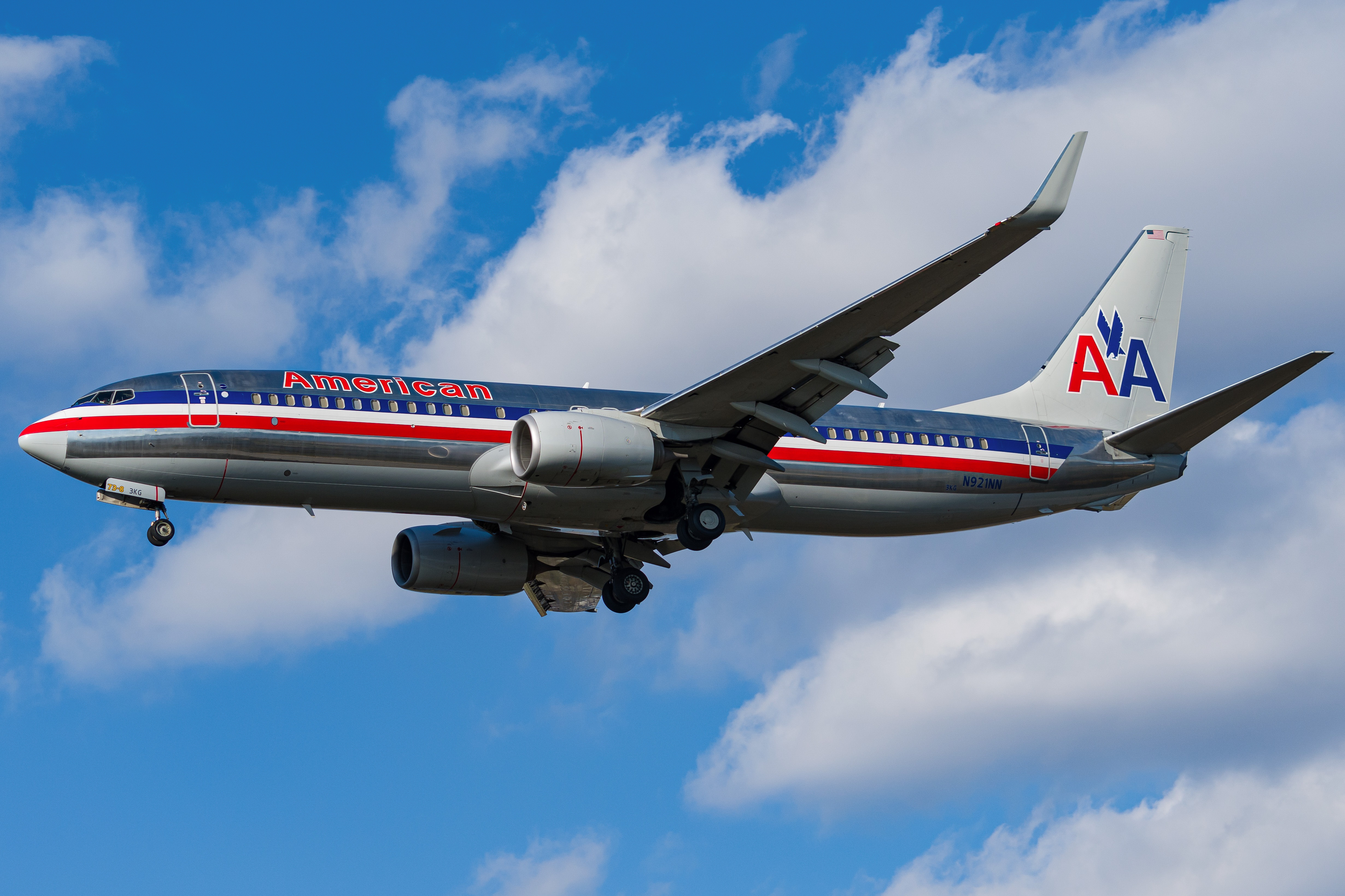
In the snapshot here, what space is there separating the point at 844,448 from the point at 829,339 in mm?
5990

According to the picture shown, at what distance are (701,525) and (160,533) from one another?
1207 centimetres

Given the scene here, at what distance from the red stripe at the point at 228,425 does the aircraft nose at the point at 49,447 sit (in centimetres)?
11

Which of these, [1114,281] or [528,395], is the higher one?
[1114,281]

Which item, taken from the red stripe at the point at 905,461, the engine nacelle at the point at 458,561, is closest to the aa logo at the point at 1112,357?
the red stripe at the point at 905,461

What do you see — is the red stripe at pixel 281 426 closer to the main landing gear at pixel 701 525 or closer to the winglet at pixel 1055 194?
the main landing gear at pixel 701 525

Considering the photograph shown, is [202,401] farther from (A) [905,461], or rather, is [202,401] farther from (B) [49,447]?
(A) [905,461]

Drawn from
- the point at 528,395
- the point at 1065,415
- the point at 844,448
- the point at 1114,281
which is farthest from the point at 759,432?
the point at 1114,281

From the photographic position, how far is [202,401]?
32.0m

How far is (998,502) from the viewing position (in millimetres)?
38344

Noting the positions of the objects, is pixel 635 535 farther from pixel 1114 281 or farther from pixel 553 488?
pixel 1114 281

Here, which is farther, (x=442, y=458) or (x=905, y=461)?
(x=905, y=461)

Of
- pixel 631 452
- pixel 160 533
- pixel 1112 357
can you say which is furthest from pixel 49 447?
pixel 1112 357

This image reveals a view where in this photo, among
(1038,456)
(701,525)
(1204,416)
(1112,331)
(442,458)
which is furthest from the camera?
(1112,331)

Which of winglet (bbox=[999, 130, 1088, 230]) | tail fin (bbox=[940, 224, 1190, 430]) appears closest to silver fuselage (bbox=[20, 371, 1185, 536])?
tail fin (bbox=[940, 224, 1190, 430])
